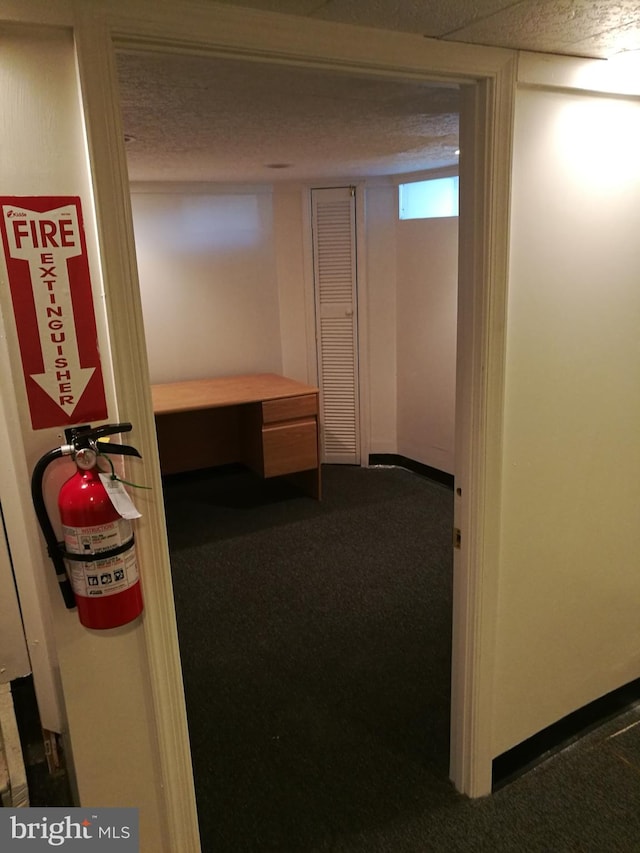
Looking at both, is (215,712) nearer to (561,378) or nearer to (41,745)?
(41,745)

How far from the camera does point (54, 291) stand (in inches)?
45.5

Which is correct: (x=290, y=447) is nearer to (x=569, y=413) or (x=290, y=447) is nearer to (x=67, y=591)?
(x=569, y=413)

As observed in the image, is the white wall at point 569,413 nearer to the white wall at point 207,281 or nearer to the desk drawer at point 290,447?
the desk drawer at point 290,447

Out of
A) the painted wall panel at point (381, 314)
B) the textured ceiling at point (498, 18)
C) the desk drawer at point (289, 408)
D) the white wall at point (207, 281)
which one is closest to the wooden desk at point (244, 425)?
the desk drawer at point (289, 408)

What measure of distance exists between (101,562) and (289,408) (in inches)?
112

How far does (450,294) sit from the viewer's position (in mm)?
4199

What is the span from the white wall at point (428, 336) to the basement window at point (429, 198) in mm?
66

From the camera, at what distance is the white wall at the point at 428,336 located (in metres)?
4.21

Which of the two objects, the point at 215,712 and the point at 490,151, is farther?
the point at 215,712

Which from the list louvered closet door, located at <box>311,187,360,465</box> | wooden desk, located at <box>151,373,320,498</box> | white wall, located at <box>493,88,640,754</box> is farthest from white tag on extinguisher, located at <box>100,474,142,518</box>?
louvered closet door, located at <box>311,187,360,465</box>

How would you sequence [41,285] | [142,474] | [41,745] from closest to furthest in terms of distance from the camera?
[41,285]
[142,474]
[41,745]

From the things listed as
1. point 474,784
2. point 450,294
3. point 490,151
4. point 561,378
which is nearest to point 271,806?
point 474,784

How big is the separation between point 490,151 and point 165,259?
3.31 meters

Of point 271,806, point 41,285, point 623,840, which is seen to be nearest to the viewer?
point 41,285
